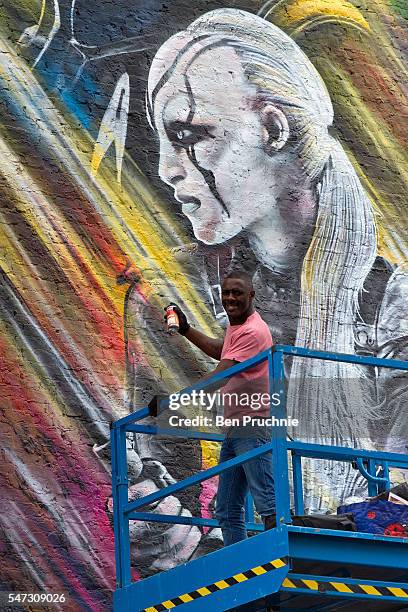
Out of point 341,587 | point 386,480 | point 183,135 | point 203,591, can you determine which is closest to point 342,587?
point 341,587

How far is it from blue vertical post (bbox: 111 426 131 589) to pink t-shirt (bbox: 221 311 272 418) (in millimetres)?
884

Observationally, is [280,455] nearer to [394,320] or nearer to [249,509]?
[249,509]

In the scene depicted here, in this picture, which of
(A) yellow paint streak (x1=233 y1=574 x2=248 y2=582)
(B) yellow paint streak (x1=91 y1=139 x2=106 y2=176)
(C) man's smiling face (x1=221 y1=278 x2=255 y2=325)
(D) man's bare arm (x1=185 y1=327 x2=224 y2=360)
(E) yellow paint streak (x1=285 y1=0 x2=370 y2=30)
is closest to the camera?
(A) yellow paint streak (x1=233 y1=574 x2=248 y2=582)

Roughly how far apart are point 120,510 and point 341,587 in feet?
5.33

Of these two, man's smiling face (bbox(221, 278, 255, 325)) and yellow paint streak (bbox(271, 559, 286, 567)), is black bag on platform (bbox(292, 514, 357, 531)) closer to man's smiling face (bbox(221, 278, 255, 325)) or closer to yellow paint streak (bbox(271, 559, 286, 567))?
yellow paint streak (bbox(271, 559, 286, 567))

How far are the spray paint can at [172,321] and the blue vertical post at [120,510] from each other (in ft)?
2.41

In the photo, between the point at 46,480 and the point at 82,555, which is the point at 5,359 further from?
the point at 82,555

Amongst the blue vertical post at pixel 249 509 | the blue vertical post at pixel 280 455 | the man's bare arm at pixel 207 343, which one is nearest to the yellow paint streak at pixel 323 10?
the man's bare arm at pixel 207 343

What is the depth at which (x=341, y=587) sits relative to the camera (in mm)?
6777

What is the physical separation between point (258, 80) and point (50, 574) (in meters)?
4.81

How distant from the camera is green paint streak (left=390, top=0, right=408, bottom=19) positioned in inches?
474

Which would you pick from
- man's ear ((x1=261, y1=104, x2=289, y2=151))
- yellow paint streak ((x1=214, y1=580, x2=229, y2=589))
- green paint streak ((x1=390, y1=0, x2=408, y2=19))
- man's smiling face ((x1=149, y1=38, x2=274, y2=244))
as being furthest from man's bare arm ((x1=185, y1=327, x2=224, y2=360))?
green paint streak ((x1=390, y1=0, x2=408, y2=19))

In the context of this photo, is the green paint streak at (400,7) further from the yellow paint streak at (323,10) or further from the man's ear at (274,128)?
the man's ear at (274,128)

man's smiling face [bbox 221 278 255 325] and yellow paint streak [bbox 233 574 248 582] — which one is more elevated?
man's smiling face [bbox 221 278 255 325]
